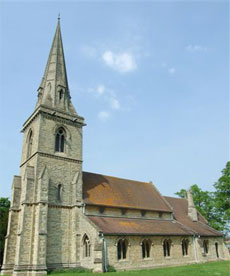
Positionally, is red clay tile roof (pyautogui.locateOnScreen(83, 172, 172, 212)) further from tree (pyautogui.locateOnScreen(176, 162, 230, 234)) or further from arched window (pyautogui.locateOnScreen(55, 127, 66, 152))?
tree (pyautogui.locateOnScreen(176, 162, 230, 234))

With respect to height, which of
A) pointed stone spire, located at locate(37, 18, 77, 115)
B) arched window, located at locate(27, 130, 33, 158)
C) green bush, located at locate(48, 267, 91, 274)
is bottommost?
green bush, located at locate(48, 267, 91, 274)

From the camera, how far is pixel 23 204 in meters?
23.1

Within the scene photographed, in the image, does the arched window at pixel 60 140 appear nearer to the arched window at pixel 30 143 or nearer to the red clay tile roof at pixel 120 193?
the arched window at pixel 30 143

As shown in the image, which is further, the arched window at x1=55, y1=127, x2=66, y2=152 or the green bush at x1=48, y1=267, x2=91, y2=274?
the arched window at x1=55, y1=127, x2=66, y2=152

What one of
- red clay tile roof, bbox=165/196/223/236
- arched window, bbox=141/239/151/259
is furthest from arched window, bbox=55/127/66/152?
red clay tile roof, bbox=165/196/223/236

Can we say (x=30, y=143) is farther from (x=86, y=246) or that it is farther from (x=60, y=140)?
(x=86, y=246)

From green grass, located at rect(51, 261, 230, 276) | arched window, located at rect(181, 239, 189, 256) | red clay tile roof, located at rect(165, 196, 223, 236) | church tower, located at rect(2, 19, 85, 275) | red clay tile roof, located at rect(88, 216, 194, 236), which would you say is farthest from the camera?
red clay tile roof, located at rect(165, 196, 223, 236)

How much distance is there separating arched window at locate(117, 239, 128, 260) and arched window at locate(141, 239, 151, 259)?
6.58 ft

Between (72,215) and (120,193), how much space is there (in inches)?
271

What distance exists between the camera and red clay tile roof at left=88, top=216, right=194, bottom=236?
23.5 meters

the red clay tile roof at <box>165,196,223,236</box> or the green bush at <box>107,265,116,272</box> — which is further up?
the red clay tile roof at <box>165,196,223,236</box>

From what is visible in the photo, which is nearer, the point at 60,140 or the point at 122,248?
the point at 122,248

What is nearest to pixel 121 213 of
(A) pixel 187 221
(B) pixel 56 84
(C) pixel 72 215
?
(C) pixel 72 215

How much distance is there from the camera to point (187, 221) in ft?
108
